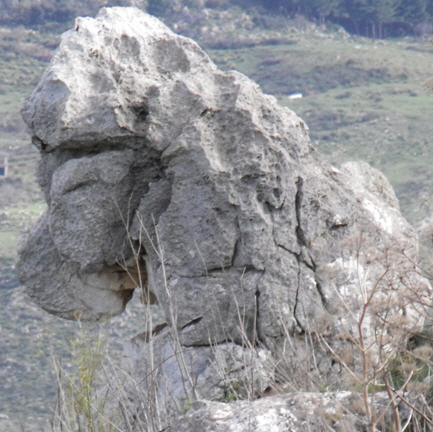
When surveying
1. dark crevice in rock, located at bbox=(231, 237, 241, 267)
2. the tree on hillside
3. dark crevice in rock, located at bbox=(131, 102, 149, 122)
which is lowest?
the tree on hillside

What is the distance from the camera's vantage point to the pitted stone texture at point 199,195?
6.69 m

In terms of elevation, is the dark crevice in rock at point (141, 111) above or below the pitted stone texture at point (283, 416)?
above

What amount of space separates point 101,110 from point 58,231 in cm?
92

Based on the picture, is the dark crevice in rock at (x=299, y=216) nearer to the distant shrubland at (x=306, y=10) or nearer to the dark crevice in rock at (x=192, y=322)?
the dark crevice in rock at (x=192, y=322)

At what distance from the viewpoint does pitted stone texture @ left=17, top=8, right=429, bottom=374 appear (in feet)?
21.9

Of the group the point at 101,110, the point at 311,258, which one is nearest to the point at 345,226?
the point at 311,258

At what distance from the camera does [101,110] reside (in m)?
6.81

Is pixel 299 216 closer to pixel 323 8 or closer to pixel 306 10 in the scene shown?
pixel 323 8

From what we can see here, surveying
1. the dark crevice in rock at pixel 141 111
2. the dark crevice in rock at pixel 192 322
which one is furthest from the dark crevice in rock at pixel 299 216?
the dark crevice in rock at pixel 141 111

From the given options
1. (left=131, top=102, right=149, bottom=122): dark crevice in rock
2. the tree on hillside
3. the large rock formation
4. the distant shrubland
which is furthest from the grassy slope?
(left=131, top=102, right=149, bottom=122): dark crevice in rock

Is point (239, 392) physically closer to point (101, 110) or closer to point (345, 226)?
point (345, 226)

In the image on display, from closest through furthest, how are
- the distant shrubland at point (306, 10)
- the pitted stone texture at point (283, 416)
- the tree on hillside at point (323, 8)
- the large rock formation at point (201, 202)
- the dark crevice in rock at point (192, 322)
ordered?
the pitted stone texture at point (283, 416) < the large rock formation at point (201, 202) < the dark crevice in rock at point (192, 322) < the distant shrubland at point (306, 10) < the tree on hillside at point (323, 8)

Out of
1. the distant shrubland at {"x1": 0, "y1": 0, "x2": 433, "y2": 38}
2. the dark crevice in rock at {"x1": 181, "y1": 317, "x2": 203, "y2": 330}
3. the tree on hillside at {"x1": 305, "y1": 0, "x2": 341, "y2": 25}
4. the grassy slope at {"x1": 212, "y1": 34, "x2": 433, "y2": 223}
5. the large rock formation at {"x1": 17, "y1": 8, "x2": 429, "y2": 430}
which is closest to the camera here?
the large rock formation at {"x1": 17, "y1": 8, "x2": 429, "y2": 430}

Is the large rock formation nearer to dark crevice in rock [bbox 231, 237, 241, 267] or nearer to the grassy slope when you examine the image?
dark crevice in rock [bbox 231, 237, 241, 267]
